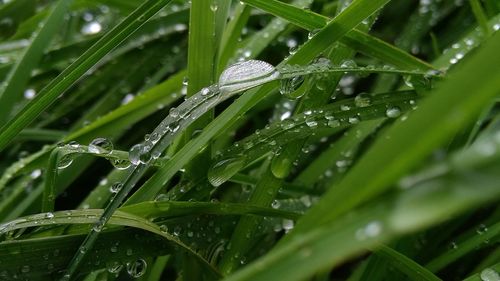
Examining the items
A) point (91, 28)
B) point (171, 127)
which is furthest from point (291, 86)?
point (91, 28)

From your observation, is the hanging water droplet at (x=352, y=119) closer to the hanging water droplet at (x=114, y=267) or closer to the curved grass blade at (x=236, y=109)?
the curved grass blade at (x=236, y=109)

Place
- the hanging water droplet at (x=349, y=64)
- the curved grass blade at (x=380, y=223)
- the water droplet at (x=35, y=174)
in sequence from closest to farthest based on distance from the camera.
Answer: the curved grass blade at (x=380, y=223)
the hanging water droplet at (x=349, y=64)
the water droplet at (x=35, y=174)

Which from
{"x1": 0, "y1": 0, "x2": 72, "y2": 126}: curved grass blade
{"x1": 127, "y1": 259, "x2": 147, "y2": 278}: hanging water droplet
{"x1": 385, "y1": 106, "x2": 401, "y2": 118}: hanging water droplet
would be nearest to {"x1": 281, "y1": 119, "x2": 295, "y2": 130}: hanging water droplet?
{"x1": 385, "y1": 106, "x2": 401, "y2": 118}: hanging water droplet

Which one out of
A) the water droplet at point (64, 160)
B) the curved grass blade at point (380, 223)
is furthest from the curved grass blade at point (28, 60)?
the curved grass blade at point (380, 223)

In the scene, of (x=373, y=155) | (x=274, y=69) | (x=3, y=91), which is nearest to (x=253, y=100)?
(x=274, y=69)

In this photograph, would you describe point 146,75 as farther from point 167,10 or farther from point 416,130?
point 416,130

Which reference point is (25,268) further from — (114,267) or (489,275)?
(489,275)

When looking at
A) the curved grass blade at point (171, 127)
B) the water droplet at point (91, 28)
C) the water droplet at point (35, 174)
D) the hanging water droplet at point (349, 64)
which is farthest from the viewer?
the water droplet at point (91, 28)
